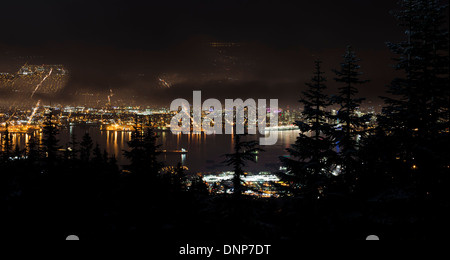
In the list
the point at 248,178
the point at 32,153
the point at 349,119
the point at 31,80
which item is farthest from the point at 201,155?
the point at 31,80

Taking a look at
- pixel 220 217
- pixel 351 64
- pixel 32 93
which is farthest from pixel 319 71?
pixel 32 93

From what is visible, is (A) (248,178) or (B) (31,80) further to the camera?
(B) (31,80)

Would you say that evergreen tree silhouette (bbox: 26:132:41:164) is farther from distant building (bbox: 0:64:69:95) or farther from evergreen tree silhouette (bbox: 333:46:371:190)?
distant building (bbox: 0:64:69:95)

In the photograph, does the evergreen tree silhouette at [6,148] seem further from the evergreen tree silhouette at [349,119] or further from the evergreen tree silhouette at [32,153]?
Answer: the evergreen tree silhouette at [349,119]

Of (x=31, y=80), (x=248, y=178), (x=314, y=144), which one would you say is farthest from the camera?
(x=31, y=80)

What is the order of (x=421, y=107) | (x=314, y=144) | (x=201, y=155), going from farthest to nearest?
1. (x=201, y=155)
2. (x=314, y=144)
3. (x=421, y=107)

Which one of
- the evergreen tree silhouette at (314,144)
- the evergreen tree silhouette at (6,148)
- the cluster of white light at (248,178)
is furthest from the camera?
the cluster of white light at (248,178)

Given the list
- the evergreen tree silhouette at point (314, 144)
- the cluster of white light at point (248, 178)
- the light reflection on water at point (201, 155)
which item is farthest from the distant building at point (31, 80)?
the evergreen tree silhouette at point (314, 144)

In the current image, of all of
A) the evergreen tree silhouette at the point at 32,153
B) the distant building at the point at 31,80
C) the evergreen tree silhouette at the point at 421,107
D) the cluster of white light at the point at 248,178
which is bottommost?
the cluster of white light at the point at 248,178

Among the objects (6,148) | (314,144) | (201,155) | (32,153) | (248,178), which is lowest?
(248,178)

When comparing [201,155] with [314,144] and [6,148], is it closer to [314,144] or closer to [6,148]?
[6,148]

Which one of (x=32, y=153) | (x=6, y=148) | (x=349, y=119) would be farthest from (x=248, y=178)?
(x=349, y=119)

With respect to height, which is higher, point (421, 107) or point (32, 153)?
point (421, 107)
